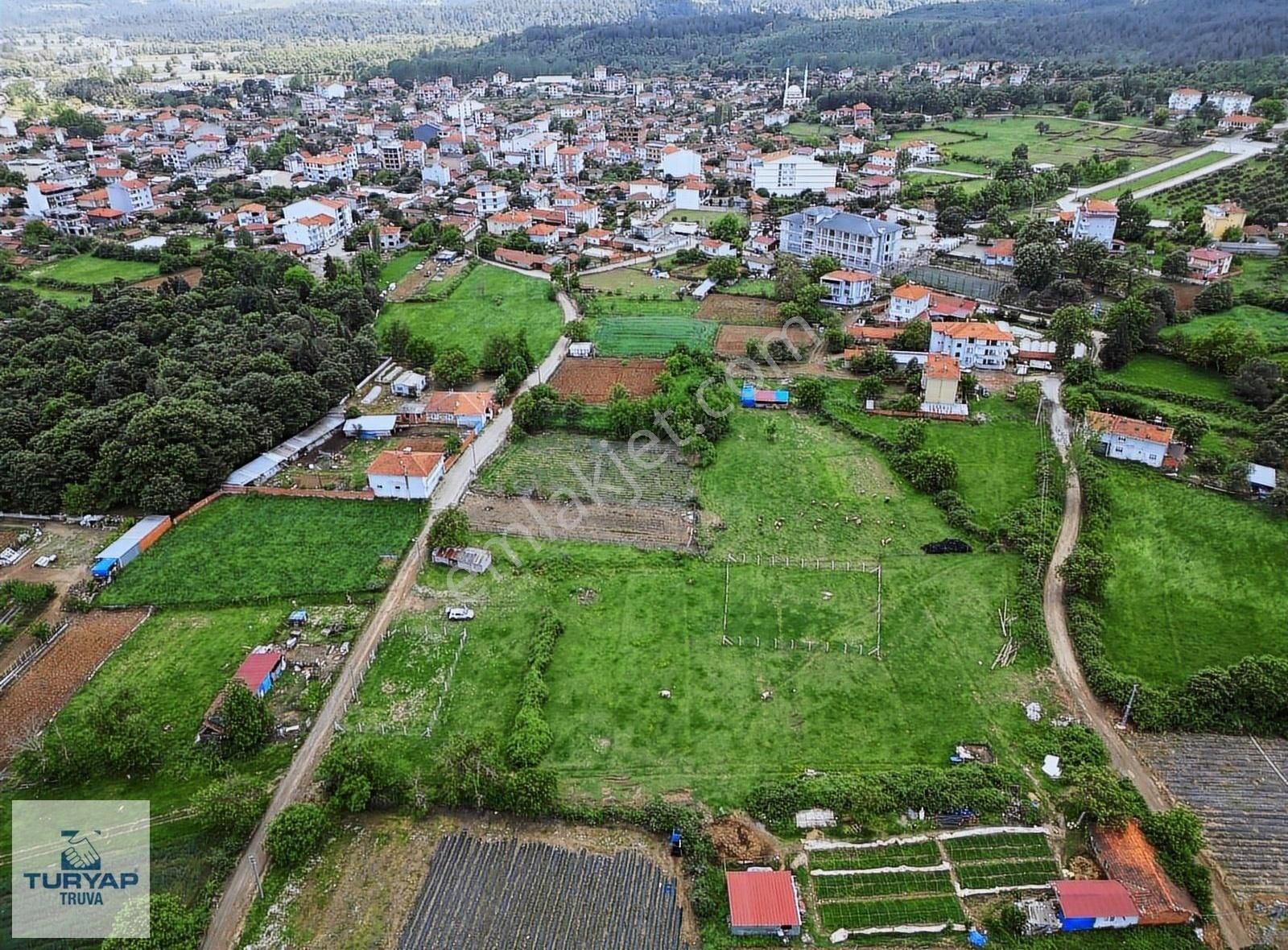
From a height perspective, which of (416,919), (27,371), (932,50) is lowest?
(416,919)

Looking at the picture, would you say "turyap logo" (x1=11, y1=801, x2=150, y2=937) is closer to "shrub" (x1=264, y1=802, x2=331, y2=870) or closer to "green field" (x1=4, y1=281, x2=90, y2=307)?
"shrub" (x1=264, y1=802, x2=331, y2=870)

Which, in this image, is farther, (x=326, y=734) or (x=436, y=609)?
(x=436, y=609)

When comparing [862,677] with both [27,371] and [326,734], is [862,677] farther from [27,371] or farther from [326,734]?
[27,371]

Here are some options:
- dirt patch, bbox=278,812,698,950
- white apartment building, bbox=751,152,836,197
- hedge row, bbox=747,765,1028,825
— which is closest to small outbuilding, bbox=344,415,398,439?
dirt patch, bbox=278,812,698,950

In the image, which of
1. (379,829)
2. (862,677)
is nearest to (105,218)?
(379,829)

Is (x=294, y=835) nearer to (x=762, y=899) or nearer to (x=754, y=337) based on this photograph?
(x=762, y=899)

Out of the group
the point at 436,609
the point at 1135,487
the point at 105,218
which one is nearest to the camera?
the point at 436,609
